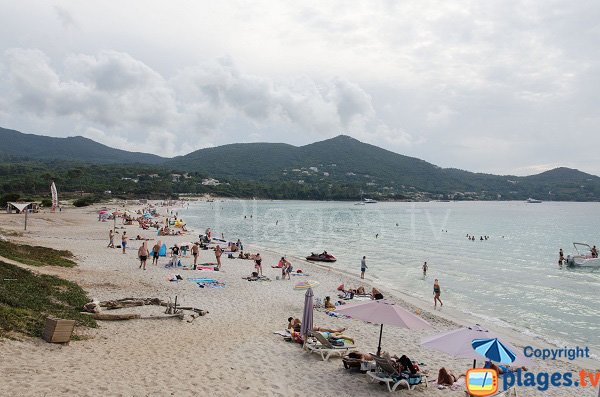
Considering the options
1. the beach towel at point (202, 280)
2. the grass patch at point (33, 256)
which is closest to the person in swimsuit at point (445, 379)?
the beach towel at point (202, 280)

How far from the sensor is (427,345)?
28.5 ft

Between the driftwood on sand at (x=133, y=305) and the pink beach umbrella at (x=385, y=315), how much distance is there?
5598 mm

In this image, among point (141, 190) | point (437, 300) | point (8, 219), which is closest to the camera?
point (437, 300)

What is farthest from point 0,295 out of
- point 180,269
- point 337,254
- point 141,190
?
point 141,190

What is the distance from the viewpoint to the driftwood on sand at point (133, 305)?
12.1 meters

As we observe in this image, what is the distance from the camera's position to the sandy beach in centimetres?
773

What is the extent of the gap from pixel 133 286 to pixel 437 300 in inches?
567

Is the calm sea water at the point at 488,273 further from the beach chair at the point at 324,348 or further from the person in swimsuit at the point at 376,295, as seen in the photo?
the beach chair at the point at 324,348

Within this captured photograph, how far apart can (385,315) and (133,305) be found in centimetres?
849

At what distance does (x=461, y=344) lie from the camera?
27.7 ft

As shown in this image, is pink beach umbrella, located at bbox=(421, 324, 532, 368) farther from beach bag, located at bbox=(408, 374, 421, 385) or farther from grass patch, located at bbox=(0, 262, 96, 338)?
grass patch, located at bbox=(0, 262, 96, 338)

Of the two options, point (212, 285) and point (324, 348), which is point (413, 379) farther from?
point (212, 285)

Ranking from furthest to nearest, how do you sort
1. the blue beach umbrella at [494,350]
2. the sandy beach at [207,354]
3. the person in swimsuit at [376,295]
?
the person in swimsuit at [376,295] < the blue beach umbrella at [494,350] < the sandy beach at [207,354]

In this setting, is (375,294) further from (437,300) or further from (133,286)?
(133,286)
